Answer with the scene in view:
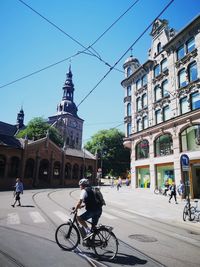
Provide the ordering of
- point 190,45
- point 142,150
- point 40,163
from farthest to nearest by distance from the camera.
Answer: point 40,163
point 142,150
point 190,45

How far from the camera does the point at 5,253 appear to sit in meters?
5.43

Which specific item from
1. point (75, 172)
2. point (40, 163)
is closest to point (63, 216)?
point (40, 163)

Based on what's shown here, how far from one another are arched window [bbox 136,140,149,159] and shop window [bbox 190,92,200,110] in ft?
25.6

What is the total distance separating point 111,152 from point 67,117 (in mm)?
33850

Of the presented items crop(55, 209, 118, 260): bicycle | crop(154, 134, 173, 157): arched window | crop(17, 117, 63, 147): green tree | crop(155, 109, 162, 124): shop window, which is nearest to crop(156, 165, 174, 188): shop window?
crop(154, 134, 173, 157): arched window

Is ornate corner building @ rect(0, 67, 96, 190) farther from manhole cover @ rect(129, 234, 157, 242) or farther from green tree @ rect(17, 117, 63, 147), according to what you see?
manhole cover @ rect(129, 234, 157, 242)

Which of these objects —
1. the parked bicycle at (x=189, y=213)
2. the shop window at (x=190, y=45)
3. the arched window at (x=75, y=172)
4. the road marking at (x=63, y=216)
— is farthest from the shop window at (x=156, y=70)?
the arched window at (x=75, y=172)

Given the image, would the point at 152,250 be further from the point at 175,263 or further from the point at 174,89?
the point at 174,89

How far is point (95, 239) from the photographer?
566 centimetres

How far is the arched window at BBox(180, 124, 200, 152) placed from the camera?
1954 centimetres

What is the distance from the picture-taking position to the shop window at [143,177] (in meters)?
26.7

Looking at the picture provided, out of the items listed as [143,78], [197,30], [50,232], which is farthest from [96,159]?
[50,232]

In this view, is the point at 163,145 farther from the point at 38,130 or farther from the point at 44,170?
the point at 38,130

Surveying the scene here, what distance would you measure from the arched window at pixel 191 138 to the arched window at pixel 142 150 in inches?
232
